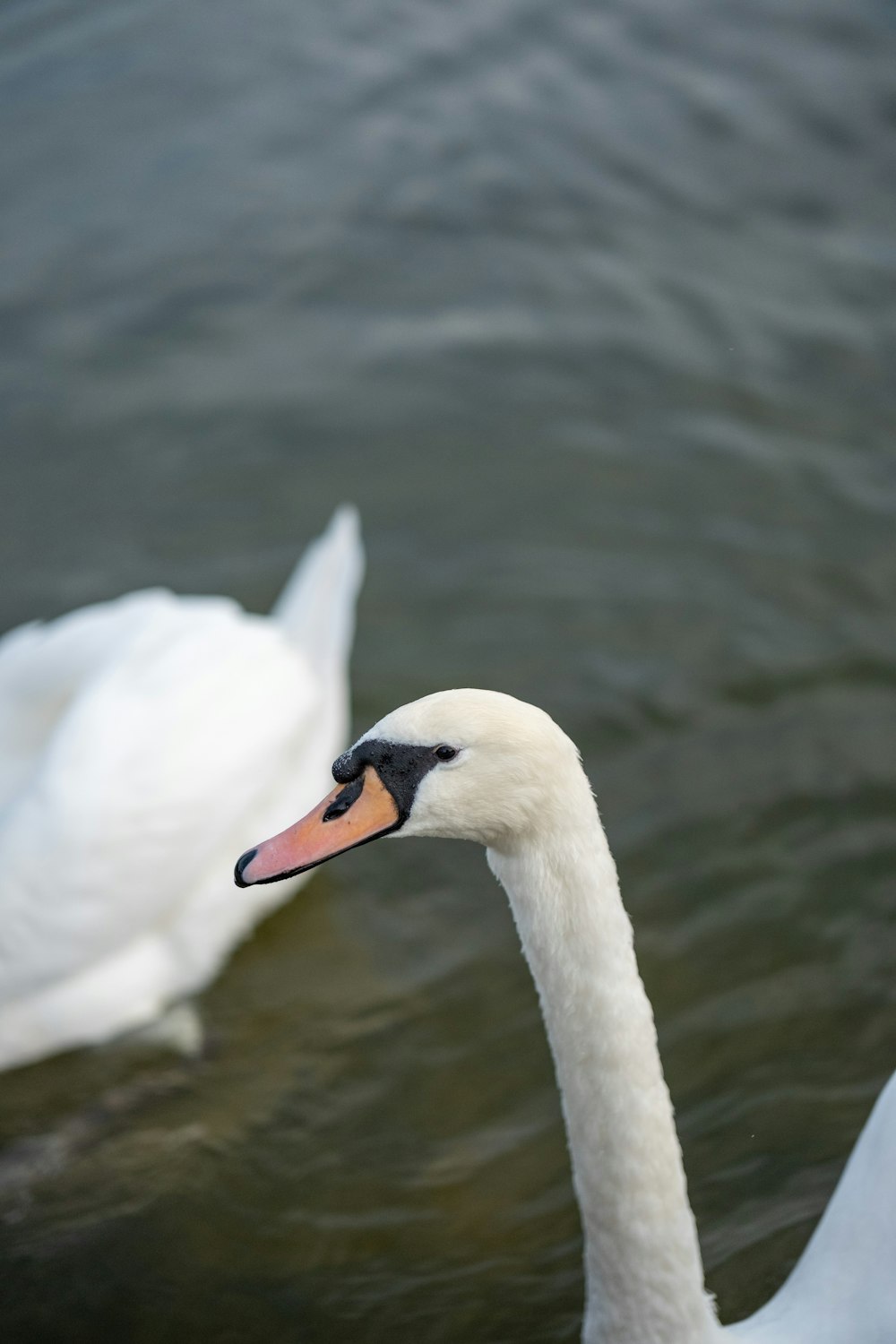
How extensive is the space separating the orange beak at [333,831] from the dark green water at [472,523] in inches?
69.2

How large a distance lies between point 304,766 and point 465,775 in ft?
8.18

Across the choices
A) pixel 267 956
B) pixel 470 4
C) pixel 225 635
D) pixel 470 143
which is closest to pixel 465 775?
pixel 225 635

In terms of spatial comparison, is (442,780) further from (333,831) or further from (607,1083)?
(607,1083)

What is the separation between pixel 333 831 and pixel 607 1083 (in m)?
0.71

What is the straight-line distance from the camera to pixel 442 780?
2.47 meters

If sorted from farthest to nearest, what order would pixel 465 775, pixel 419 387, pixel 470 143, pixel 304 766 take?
pixel 470 143 → pixel 419 387 → pixel 304 766 → pixel 465 775

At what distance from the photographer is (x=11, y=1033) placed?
438cm

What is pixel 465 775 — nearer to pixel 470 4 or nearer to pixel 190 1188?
pixel 190 1188

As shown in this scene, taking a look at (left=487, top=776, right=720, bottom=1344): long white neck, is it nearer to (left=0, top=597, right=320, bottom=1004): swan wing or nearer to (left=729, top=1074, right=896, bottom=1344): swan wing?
(left=729, top=1074, right=896, bottom=1344): swan wing

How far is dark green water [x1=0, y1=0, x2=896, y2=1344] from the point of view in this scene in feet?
13.4

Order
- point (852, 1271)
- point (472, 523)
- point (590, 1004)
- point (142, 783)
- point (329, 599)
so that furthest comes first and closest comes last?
point (472, 523), point (329, 599), point (142, 783), point (852, 1271), point (590, 1004)

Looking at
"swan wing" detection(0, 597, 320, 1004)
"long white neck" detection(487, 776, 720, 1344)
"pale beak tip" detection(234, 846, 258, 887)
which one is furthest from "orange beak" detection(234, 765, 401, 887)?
"swan wing" detection(0, 597, 320, 1004)

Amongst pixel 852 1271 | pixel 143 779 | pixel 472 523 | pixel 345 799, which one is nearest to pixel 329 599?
pixel 143 779

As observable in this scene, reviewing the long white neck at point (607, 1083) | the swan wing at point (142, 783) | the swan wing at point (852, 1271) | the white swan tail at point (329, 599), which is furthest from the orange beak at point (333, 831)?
the white swan tail at point (329, 599)
